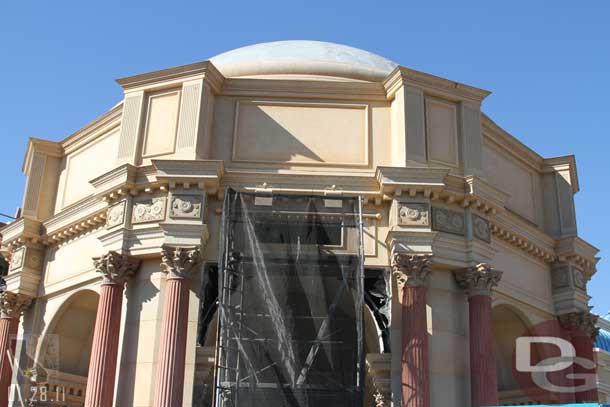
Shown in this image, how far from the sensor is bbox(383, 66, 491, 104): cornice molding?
24.8m

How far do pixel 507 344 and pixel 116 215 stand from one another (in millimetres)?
14983

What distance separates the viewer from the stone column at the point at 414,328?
2130 centimetres

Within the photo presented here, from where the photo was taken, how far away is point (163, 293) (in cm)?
2295

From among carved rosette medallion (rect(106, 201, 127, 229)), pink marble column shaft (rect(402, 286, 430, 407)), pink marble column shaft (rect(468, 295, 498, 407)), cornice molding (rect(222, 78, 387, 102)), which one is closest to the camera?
pink marble column shaft (rect(402, 286, 430, 407))

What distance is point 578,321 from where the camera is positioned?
27.9m

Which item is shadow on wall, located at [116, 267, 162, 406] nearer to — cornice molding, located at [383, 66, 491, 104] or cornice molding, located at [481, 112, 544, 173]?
cornice molding, located at [383, 66, 491, 104]

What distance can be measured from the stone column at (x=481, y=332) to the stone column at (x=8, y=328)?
15.4 metres

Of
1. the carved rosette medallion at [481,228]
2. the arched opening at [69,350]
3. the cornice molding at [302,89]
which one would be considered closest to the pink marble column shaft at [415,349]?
the carved rosette medallion at [481,228]

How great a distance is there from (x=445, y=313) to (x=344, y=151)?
6.02m

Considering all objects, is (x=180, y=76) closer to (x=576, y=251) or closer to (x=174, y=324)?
(x=174, y=324)

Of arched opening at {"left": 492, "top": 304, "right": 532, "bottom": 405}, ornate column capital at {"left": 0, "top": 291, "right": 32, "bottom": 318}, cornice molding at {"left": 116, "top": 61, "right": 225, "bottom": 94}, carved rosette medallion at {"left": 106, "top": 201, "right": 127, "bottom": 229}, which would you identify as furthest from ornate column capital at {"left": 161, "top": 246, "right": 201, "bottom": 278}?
arched opening at {"left": 492, "top": 304, "right": 532, "bottom": 405}

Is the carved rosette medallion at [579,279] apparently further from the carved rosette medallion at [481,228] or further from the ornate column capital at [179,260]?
the ornate column capital at [179,260]

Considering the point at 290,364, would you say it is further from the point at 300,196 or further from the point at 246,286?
the point at 300,196

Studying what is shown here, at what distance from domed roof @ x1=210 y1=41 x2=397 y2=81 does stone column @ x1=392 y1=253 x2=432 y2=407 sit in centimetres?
761
